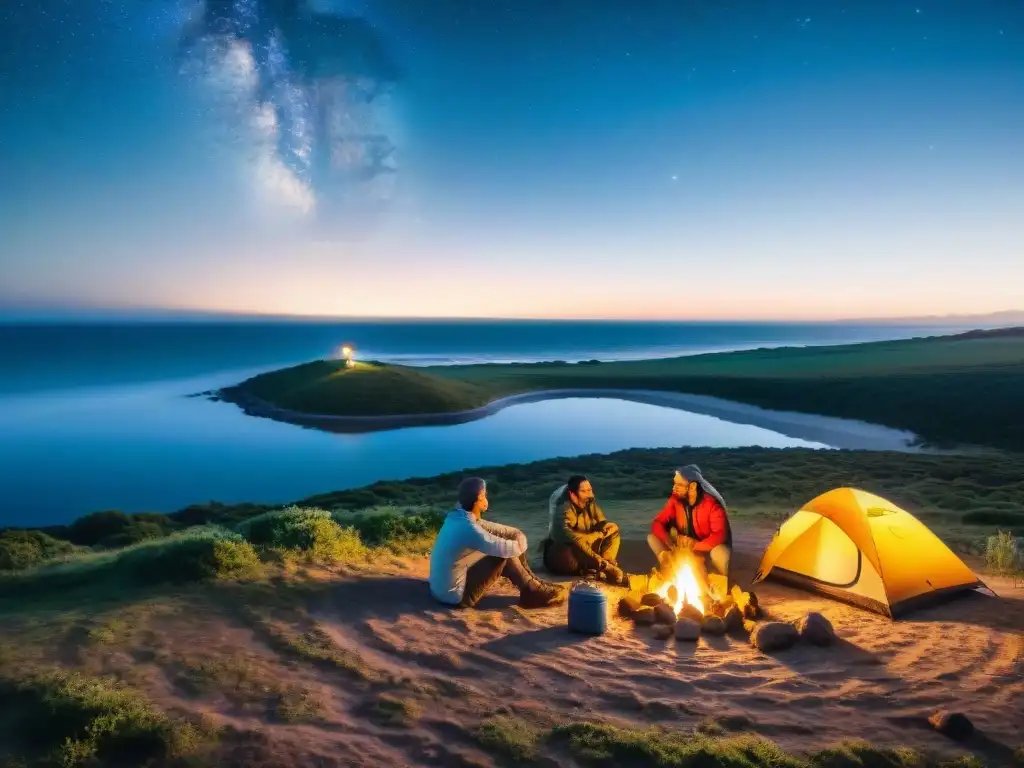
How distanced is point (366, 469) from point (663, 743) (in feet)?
84.4

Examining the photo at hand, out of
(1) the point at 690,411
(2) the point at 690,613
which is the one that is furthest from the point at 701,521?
(1) the point at 690,411

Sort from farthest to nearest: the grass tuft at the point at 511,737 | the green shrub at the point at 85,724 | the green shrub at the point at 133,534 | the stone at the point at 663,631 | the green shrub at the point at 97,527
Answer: the green shrub at the point at 97,527 → the green shrub at the point at 133,534 → the stone at the point at 663,631 → the grass tuft at the point at 511,737 → the green shrub at the point at 85,724

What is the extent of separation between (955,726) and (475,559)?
5.01 meters

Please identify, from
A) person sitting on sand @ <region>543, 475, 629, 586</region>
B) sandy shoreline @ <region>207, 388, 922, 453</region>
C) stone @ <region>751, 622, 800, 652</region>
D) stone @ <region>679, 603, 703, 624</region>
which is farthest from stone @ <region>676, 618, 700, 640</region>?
sandy shoreline @ <region>207, 388, 922, 453</region>

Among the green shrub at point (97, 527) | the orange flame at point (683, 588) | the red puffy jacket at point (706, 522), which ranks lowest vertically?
the green shrub at point (97, 527)

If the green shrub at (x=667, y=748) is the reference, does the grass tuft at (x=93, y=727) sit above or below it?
above

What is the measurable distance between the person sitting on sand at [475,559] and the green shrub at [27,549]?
6.21 m

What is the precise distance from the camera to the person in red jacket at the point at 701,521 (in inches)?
365

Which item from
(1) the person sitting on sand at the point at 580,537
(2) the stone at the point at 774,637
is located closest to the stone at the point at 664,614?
(2) the stone at the point at 774,637

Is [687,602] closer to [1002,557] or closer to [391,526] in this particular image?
[391,526]

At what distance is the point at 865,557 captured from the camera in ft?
28.8

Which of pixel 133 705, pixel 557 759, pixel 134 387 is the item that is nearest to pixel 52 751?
pixel 133 705

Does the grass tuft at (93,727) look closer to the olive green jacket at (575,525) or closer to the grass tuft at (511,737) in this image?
the grass tuft at (511,737)

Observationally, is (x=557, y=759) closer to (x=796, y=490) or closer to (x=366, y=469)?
(x=796, y=490)
